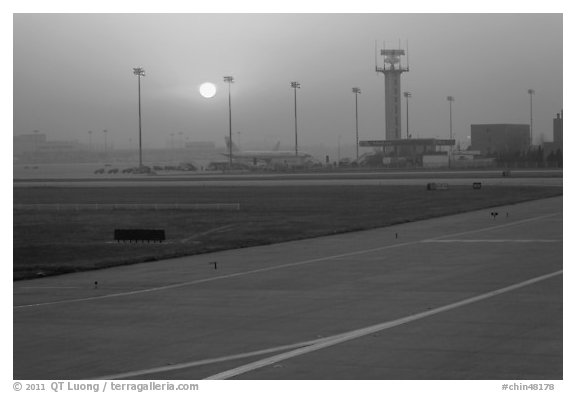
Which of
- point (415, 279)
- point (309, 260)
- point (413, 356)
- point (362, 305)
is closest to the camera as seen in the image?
point (413, 356)

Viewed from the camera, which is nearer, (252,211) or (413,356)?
(413,356)

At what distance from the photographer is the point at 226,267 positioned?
26.0 m

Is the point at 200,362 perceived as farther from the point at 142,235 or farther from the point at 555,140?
the point at 555,140

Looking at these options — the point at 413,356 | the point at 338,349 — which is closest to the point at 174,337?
the point at 338,349

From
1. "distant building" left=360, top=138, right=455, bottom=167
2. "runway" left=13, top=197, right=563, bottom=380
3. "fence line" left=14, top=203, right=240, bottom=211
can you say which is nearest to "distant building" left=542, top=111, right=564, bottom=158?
"distant building" left=360, top=138, right=455, bottom=167

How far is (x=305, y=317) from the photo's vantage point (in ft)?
55.9

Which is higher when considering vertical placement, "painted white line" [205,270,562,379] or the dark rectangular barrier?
the dark rectangular barrier

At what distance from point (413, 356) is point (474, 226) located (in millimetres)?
26831

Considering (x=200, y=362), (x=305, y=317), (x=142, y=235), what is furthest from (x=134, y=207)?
(x=200, y=362)

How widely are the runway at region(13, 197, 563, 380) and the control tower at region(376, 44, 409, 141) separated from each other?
149 meters

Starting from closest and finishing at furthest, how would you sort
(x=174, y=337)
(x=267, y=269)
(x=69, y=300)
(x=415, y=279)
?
(x=174, y=337), (x=69, y=300), (x=415, y=279), (x=267, y=269)

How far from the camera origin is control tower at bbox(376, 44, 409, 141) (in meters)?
176

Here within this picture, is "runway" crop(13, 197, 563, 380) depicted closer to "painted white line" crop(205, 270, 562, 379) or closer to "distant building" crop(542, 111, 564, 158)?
"painted white line" crop(205, 270, 562, 379)

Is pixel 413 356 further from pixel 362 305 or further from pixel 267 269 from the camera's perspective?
pixel 267 269
